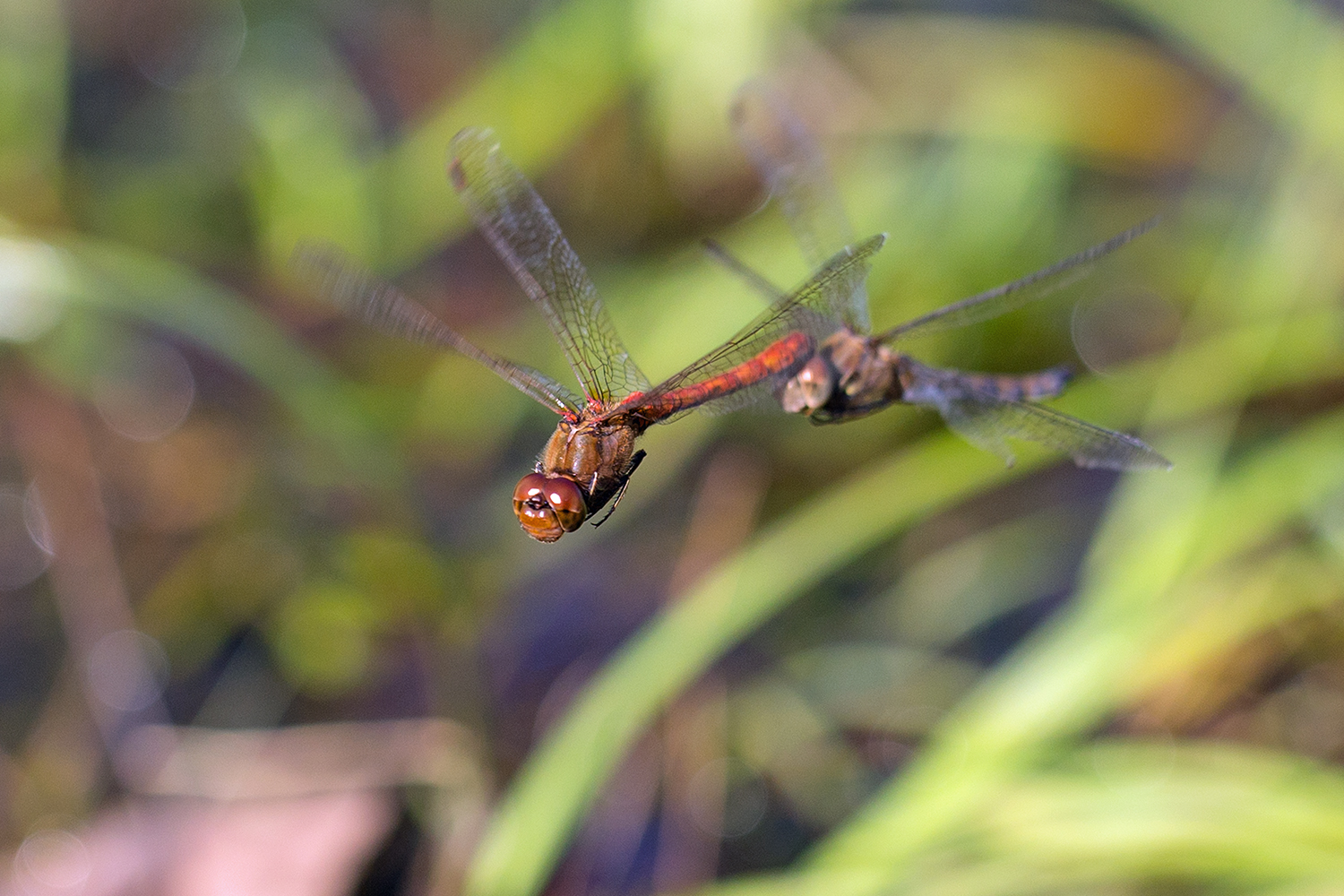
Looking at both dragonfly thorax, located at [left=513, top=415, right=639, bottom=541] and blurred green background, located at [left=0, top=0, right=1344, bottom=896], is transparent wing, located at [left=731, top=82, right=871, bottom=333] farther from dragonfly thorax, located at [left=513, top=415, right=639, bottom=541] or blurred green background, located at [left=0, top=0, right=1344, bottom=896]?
blurred green background, located at [left=0, top=0, right=1344, bottom=896]

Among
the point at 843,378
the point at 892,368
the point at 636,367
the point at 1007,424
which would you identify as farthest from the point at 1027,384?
the point at 636,367

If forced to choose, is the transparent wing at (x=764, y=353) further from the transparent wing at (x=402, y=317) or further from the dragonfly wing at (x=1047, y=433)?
the dragonfly wing at (x=1047, y=433)

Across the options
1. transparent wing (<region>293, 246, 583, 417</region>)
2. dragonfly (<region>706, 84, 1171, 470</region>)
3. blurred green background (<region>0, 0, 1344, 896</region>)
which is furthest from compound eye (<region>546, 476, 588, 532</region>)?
blurred green background (<region>0, 0, 1344, 896</region>)

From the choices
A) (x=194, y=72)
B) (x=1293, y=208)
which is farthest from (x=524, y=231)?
(x=194, y=72)

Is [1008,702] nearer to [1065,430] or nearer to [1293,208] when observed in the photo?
[1065,430]

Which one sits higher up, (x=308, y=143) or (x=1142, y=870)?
(x=308, y=143)

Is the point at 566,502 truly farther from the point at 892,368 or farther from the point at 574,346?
the point at 892,368
